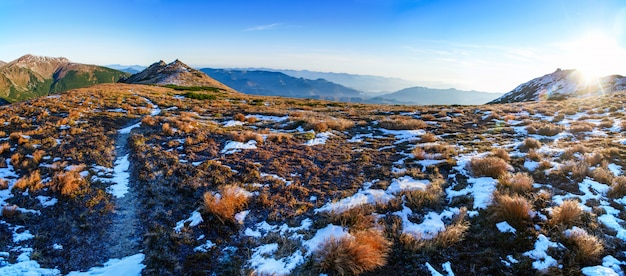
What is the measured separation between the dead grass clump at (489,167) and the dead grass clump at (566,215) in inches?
90.3

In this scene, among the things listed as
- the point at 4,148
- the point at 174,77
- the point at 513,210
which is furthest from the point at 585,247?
the point at 174,77

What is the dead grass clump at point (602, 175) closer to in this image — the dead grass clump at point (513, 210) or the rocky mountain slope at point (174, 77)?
the dead grass clump at point (513, 210)

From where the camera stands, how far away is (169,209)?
765 centimetres

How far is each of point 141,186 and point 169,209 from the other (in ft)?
6.00

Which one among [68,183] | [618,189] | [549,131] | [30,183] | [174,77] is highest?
[174,77]

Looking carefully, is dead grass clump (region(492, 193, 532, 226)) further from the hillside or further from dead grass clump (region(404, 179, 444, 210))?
dead grass clump (region(404, 179, 444, 210))

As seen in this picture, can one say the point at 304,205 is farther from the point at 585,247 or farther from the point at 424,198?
the point at 585,247

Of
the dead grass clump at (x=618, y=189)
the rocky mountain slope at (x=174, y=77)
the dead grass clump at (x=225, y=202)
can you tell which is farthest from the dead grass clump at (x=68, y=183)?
the rocky mountain slope at (x=174, y=77)

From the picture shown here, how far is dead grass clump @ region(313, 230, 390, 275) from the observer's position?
5.18 metres

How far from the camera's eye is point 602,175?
770 centimetres

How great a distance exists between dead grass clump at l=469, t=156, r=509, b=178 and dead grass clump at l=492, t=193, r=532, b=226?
2217 millimetres

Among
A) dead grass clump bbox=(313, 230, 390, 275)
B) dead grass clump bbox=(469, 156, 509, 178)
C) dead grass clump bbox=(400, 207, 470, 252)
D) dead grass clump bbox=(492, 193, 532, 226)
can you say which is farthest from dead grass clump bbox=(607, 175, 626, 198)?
dead grass clump bbox=(313, 230, 390, 275)

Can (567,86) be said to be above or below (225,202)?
above

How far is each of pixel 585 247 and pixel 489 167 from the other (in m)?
4.01
